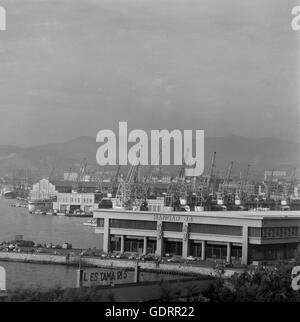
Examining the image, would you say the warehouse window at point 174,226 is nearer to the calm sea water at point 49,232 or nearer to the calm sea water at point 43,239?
the calm sea water at point 43,239

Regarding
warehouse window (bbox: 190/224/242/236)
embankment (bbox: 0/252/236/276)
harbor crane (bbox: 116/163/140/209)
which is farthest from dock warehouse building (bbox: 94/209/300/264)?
harbor crane (bbox: 116/163/140/209)

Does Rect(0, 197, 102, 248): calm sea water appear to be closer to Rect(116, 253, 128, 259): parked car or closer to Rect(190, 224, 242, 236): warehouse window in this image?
Rect(116, 253, 128, 259): parked car

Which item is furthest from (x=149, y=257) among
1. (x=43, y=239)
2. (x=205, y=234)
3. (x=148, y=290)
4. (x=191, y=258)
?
(x=43, y=239)

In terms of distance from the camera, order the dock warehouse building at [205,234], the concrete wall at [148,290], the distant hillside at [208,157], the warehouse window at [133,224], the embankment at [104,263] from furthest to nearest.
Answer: the distant hillside at [208,157], the warehouse window at [133,224], the dock warehouse building at [205,234], the embankment at [104,263], the concrete wall at [148,290]

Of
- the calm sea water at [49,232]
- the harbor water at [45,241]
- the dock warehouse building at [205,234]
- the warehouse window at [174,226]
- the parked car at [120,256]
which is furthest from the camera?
the calm sea water at [49,232]

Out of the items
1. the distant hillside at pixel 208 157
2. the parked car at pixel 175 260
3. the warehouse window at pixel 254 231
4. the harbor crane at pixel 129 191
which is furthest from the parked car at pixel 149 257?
the distant hillside at pixel 208 157

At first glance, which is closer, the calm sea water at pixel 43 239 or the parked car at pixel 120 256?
the calm sea water at pixel 43 239

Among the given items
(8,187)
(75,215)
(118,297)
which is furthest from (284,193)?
(118,297)

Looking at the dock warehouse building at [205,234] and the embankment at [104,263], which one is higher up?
the dock warehouse building at [205,234]

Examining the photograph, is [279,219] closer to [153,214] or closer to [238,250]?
[238,250]

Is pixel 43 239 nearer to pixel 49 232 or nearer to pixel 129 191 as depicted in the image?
pixel 49 232
